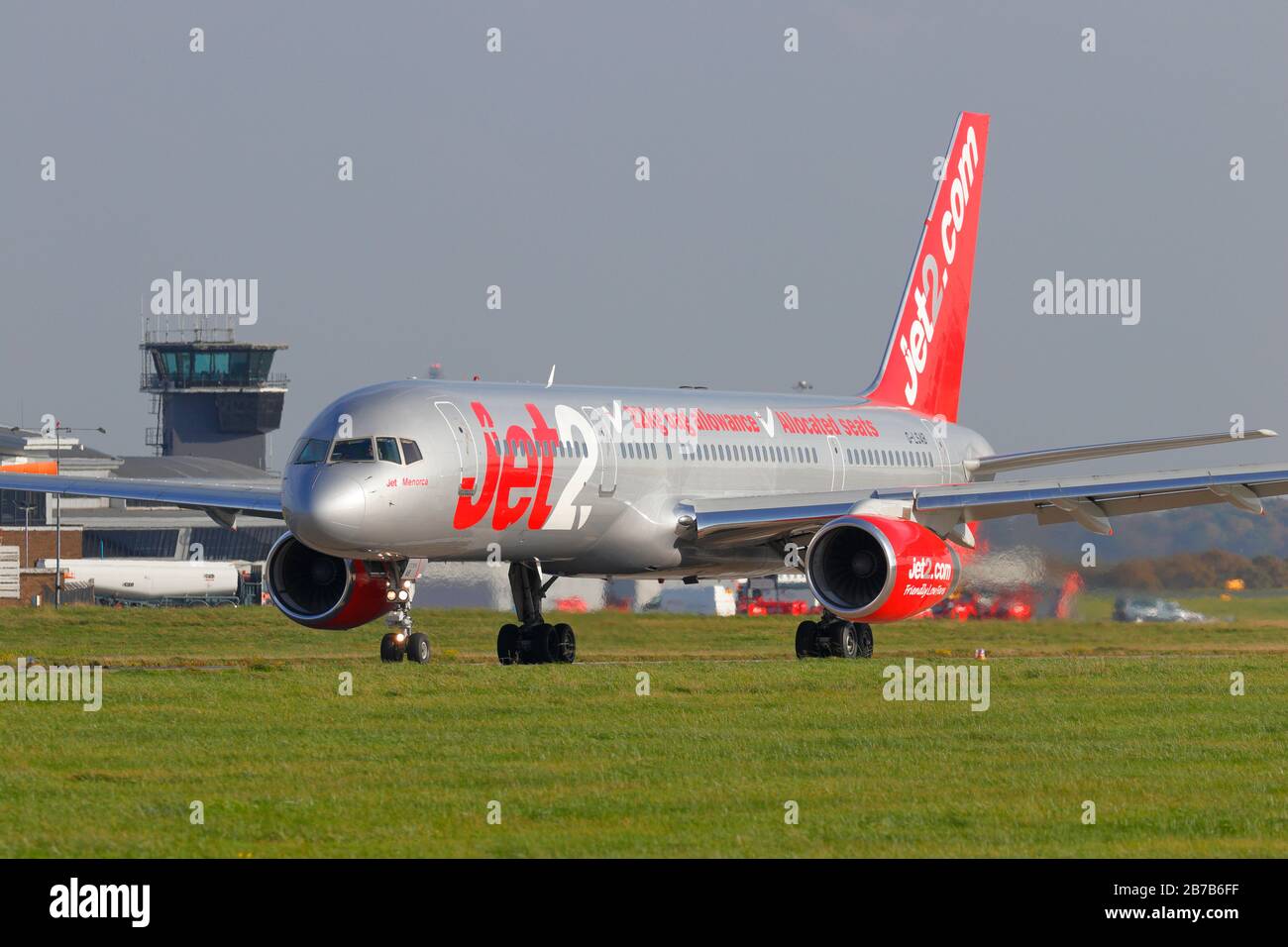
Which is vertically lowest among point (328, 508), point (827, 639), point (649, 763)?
point (649, 763)

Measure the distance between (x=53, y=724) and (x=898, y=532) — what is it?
14.1m

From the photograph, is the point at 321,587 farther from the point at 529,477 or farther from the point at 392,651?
the point at 529,477

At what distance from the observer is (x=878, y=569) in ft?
101

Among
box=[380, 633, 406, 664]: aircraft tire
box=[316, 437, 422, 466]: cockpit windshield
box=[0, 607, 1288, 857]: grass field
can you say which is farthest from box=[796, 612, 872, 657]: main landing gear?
box=[316, 437, 422, 466]: cockpit windshield

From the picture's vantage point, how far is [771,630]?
142 ft

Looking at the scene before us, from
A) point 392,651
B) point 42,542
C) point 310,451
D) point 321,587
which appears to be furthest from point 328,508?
point 42,542

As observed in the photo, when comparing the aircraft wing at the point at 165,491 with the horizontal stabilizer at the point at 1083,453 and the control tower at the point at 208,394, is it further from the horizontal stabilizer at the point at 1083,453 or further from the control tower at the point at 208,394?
the control tower at the point at 208,394

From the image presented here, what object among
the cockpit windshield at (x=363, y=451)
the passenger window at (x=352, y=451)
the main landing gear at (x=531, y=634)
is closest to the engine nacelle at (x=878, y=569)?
the main landing gear at (x=531, y=634)

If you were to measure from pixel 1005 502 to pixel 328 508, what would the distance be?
10.6m

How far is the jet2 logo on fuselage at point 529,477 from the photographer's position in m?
29.6

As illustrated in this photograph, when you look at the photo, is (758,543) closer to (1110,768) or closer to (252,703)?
(252,703)

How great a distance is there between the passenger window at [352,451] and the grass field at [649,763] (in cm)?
282

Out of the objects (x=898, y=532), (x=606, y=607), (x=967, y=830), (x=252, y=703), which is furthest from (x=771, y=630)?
(x=967, y=830)

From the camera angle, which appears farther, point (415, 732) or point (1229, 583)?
point (1229, 583)
